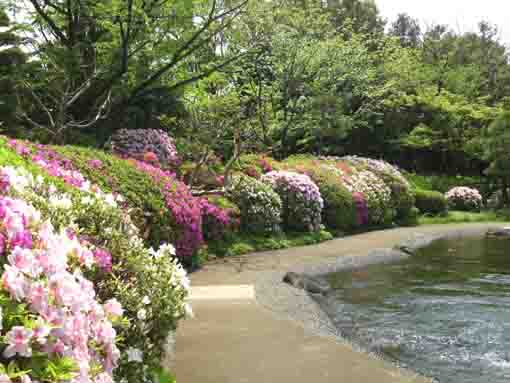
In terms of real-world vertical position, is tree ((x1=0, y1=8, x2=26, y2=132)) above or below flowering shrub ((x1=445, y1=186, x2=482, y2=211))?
above

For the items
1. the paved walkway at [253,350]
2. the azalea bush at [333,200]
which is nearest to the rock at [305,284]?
the paved walkway at [253,350]

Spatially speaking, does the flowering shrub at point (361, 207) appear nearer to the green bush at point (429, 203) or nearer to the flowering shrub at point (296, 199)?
the flowering shrub at point (296, 199)

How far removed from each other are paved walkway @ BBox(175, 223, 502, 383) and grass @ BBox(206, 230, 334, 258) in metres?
3.14

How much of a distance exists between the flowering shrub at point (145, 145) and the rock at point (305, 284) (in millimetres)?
5770

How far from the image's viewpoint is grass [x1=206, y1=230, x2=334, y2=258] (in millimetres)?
9875

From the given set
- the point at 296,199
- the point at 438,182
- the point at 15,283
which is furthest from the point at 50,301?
the point at 438,182

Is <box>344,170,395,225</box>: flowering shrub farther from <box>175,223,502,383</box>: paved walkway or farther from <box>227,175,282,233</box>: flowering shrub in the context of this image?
<box>175,223,502,383</box>: paved walkway

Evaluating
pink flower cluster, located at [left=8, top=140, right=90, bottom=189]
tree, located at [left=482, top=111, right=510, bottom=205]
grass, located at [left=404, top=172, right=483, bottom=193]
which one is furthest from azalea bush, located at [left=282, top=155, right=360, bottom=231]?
grass, located at [left=404, top=172, right=483, bottom=193]

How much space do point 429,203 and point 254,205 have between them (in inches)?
412

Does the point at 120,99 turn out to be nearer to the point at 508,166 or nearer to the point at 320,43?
the point at 320,43

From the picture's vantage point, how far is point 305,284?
7242 millimetres

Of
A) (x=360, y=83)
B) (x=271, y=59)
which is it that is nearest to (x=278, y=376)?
(x=271, y=59)

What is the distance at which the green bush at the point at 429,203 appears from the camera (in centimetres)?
1975

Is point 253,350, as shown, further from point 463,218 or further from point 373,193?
point 463,218
